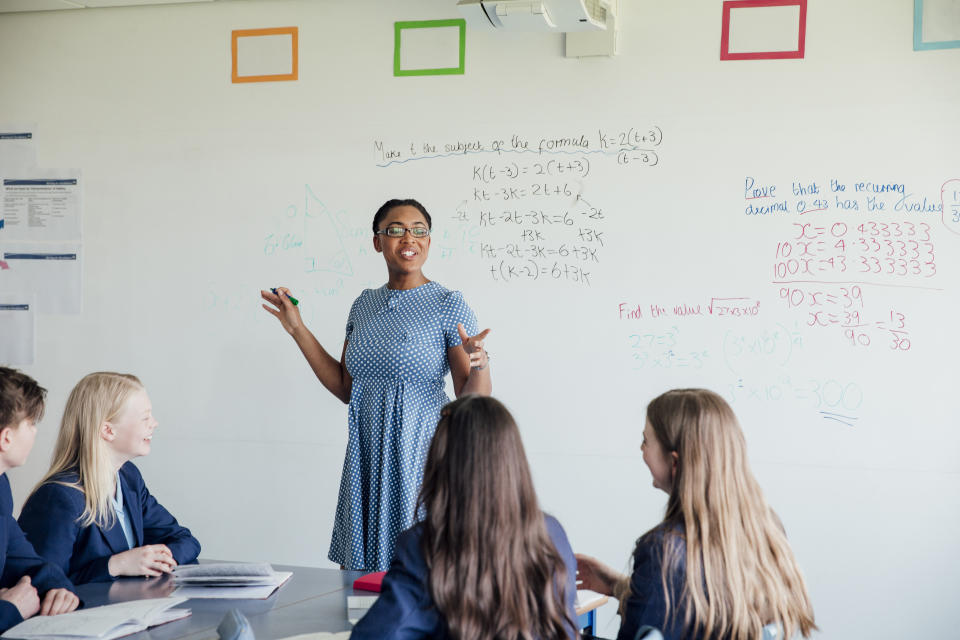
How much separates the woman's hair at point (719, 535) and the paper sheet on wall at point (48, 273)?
10.5ft

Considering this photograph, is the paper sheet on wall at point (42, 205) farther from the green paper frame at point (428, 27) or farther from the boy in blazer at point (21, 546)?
the boy in blazer at point (21, 546)

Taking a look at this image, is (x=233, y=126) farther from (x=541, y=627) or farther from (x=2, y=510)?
(x=541, y=627)

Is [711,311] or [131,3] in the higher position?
[131,3]

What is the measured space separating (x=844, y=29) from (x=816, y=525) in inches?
68.9

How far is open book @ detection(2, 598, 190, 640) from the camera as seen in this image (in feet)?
6.10

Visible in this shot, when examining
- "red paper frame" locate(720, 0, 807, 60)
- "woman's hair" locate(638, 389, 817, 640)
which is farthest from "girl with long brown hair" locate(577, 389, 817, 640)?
"red paper frame" locate(720, 0, 807, 60)

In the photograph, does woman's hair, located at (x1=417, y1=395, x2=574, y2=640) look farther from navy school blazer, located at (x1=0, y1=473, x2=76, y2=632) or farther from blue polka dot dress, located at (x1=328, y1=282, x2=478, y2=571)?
blue polka dot dress, located at (x1=328, y1=282, x2=478, y2=571)

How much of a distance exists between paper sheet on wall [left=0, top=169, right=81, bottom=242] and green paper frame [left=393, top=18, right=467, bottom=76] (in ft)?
4.97

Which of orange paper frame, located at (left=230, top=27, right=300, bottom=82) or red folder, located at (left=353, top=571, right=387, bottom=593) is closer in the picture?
red folder, located at (left=353, top=571, right=387, bottom=593)

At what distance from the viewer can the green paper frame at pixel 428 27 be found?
154 inches

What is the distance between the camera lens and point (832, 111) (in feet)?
11.7

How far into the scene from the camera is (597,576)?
2.15 m

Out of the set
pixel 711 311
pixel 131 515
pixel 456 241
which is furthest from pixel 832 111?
pixel 131 515

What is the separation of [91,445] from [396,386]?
→ 2.74 feet
